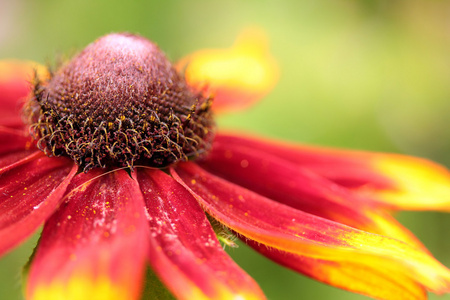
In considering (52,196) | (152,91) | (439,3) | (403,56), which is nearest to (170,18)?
(403,56)

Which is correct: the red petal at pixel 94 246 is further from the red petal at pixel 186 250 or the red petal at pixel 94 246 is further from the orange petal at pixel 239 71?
the orange petal at pixel 239 71

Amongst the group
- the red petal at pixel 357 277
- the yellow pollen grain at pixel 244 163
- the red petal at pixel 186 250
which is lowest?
the red petal at pixel 357 277

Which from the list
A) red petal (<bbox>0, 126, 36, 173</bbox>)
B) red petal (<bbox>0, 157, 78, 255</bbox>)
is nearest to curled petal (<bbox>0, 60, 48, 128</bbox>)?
red petal (<bbox>0, 126, 36, 173</bbox>)

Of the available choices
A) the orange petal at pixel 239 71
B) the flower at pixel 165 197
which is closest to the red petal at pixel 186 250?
the flower at pixel 165 197

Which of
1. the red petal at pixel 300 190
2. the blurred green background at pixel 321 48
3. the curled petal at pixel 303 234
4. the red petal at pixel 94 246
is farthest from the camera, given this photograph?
the blurred green background at pixel 321 48

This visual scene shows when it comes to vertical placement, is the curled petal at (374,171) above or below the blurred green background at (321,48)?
below

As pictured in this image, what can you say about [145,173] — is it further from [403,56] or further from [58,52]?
[403,56]

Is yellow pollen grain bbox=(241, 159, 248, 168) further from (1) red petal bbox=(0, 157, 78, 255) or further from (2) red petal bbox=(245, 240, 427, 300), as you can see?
(1) red petal bbox=(0, 157, 78, 255)
